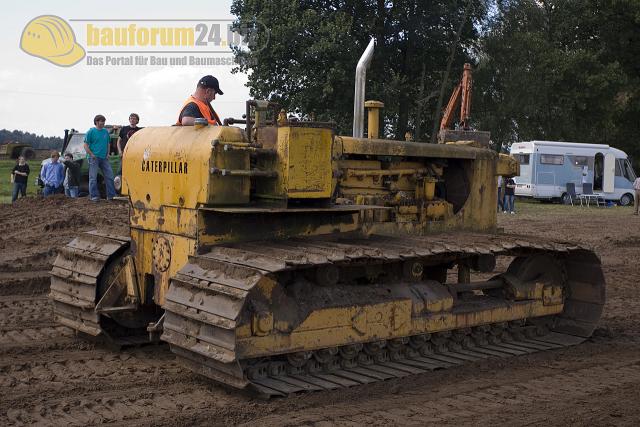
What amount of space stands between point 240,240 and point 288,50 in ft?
76.7

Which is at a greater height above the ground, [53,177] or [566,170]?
[566,170]

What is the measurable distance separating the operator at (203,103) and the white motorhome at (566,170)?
25.4 meters

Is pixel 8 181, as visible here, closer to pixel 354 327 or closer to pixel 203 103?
pixel 203 103

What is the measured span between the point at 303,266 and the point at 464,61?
28.9m

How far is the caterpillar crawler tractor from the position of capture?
641 cm

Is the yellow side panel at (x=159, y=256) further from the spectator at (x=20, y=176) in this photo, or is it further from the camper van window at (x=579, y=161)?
the camper van window at (x=579, y=161)

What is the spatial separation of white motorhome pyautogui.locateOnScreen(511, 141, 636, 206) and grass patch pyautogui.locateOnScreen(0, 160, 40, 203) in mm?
17883

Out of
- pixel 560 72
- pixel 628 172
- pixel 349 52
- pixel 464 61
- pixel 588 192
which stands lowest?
pixel 588 192

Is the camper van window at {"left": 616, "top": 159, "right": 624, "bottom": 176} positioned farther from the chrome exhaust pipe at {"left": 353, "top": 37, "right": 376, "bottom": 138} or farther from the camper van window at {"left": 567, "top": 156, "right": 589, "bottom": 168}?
the chrome exhaust pipe at {"left": 353, "top": 37, "right": 376, "bottom": 138}

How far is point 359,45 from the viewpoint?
30.9 m

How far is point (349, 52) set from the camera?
29.3m

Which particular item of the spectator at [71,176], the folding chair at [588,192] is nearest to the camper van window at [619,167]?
the folding chair at [588,192]

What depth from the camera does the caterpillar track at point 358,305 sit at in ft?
20.4

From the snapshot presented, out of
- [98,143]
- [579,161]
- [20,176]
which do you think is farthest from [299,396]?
[579,161]
